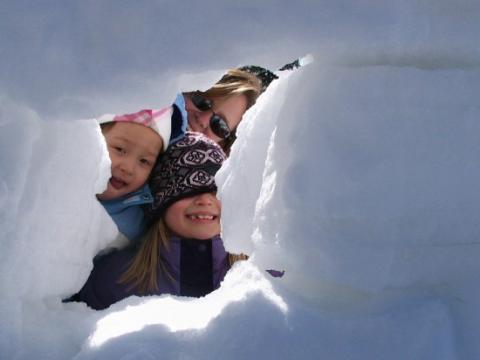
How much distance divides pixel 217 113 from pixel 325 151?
215 cm

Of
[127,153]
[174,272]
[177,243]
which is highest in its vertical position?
[127,153]

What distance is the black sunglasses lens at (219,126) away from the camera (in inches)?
112

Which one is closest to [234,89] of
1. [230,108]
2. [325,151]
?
[230,108]

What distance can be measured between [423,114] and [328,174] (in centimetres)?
18

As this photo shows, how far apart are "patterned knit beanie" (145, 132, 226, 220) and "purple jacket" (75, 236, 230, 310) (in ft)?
0.65

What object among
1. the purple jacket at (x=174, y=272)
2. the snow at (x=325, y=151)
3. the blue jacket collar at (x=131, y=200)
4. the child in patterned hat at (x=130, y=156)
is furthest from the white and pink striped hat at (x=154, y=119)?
the snow at (x=325, y=151)

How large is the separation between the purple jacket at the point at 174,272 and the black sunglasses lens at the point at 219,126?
75 cm

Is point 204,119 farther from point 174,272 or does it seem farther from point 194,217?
point 174,272

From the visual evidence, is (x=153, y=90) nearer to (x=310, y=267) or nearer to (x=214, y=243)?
(x=310, y=267)

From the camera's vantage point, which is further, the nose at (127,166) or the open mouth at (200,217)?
the open mouth at (200,217)

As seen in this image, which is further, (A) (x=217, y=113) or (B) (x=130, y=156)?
(A) (x=217, y=113)

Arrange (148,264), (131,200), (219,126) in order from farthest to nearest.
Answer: (219,126) → (131,200) → (148,264)

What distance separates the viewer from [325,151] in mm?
775

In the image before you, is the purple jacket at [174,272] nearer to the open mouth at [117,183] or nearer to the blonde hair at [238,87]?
the open mouth at [117,183]
